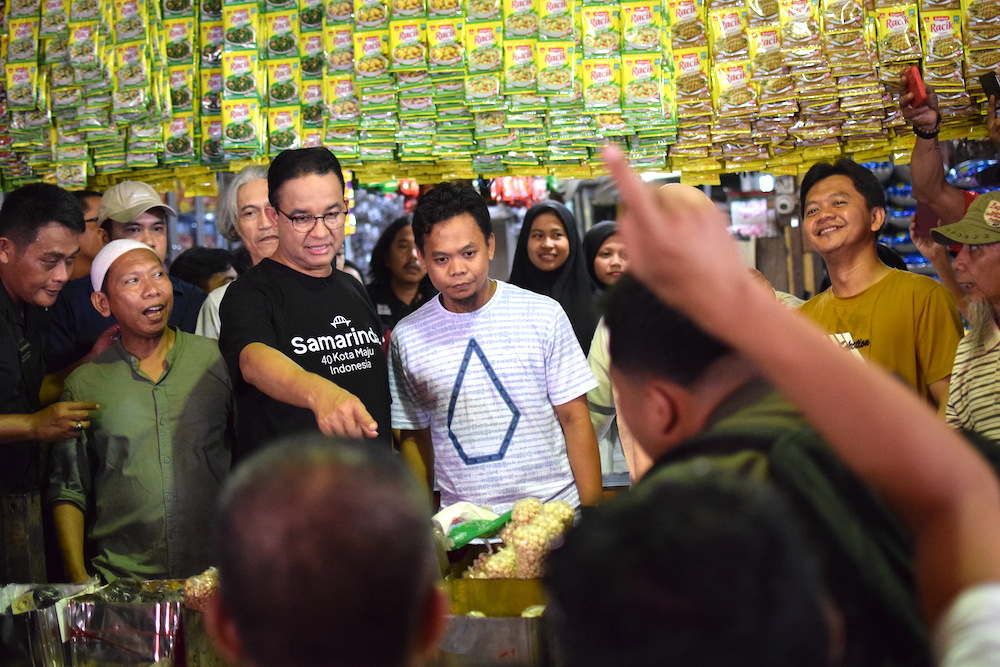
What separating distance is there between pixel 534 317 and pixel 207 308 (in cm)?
154

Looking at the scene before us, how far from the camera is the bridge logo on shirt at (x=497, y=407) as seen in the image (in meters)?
2.67

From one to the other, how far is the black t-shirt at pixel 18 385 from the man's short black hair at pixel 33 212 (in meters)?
0.20

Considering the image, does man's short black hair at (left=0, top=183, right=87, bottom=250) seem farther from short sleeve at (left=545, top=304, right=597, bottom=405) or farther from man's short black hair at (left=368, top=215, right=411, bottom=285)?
man's short black hair at (left=368, top=215, right=411, bottom=285)

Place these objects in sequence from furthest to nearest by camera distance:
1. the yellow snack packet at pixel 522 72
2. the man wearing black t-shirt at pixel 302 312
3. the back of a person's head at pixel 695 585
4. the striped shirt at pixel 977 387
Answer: the yellow snack packet at pixel 522 72 < the striped shirt at pixel 977 387 < the man wearing black t-shirt at pixel 302 312 < the back of a person's head at pixel 695 585

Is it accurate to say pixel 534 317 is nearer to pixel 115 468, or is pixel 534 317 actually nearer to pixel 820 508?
pixel 115 468

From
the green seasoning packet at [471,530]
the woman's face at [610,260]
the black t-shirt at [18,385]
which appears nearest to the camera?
the green seasoning packet at [471,530]

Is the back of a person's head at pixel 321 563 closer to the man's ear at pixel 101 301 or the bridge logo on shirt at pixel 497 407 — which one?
the bridge logo on shirt at pixel 497 407

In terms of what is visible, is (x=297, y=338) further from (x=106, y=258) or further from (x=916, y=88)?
(x=916, y=88)

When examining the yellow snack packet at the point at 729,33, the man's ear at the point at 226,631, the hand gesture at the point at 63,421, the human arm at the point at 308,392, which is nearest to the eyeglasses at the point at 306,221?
the human arm at the point at 308,392

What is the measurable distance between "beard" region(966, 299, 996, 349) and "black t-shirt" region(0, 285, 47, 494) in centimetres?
292

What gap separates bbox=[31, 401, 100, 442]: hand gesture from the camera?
8.79 ft

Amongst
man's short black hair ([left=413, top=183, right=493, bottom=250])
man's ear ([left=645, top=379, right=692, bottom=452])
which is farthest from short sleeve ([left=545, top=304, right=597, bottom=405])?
man's ear ([left=645, top=379, right=692, bottom=452])

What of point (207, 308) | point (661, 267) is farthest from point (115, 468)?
point (661, 267)

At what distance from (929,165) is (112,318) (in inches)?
126
